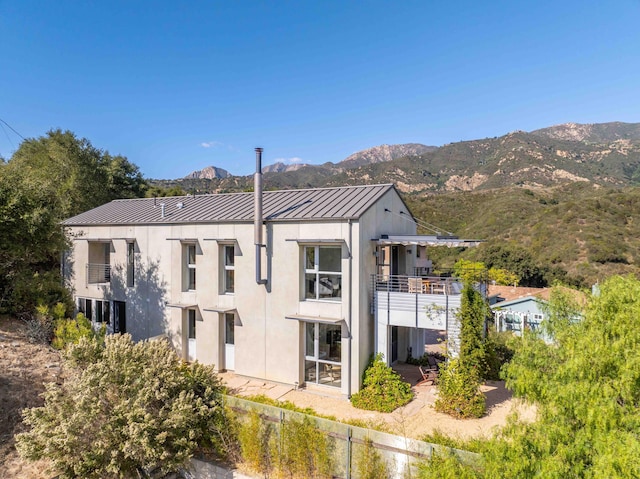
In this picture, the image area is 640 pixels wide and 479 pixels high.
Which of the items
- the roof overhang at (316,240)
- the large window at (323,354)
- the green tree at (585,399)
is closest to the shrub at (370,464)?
the green tree at (585,399)

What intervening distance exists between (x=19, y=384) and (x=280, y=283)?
919cm

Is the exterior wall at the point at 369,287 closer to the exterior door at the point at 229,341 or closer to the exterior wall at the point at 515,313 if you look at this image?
the exterior door at the point at 229,341

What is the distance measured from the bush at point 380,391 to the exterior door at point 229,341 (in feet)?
19.6

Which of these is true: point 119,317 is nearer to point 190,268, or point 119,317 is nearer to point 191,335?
point 191,335

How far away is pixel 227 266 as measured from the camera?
16.5 meters

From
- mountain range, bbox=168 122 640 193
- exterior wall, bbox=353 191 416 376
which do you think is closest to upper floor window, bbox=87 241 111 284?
exterior wall, bbox=353 191 416 376

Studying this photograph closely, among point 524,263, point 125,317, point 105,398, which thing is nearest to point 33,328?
point 125,317

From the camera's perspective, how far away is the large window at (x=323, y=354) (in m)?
14.3

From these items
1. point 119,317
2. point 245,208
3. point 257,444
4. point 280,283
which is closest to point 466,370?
point 257,444

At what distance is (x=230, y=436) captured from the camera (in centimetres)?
991

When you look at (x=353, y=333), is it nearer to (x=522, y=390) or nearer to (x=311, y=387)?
(x=311, y=387)

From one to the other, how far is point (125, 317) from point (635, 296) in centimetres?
2054

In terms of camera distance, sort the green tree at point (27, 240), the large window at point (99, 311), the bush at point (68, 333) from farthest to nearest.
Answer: the large window at point (99, 311)
the green tree at point (27, 240)
the bush at point (68, 333)

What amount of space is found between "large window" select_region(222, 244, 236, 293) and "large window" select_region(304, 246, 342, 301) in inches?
149
